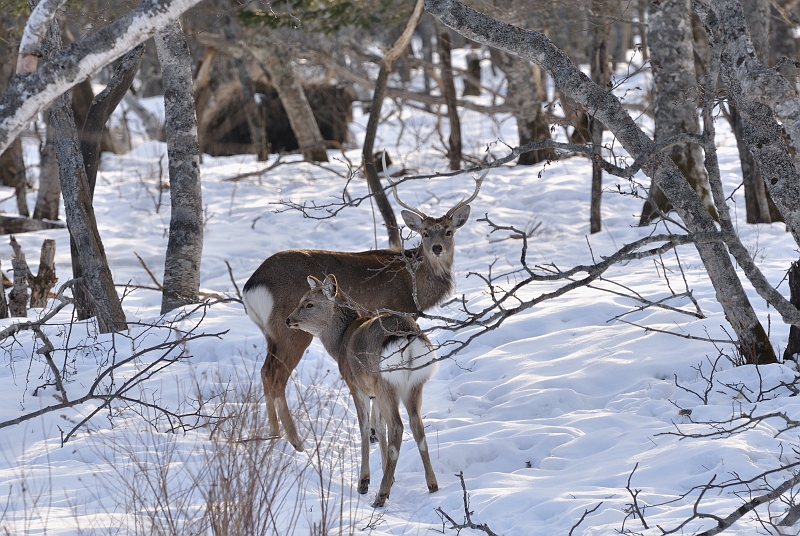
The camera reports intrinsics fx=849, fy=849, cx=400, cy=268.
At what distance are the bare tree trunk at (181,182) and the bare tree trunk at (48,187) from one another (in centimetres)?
567

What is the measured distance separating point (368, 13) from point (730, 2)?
10.9 meters

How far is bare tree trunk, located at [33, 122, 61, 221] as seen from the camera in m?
13.4

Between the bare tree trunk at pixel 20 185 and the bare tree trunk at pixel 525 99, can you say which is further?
the bare tree trunk at pixel 525 99

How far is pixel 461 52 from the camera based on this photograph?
4272 cm

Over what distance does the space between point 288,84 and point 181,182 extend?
30.8 feet

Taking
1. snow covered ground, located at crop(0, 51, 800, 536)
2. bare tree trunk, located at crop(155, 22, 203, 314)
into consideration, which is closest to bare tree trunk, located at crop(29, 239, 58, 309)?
snow covered ground, located at crop(0, 51, 800, 536)

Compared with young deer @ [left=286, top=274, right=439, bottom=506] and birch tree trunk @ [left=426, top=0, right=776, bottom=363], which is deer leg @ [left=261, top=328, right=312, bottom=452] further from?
birch tree trunk @ [left=426, top=0, right=776, bottom=363]

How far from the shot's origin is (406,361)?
5039 millimetres

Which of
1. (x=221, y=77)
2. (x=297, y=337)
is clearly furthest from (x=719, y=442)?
(x=221, y=77)

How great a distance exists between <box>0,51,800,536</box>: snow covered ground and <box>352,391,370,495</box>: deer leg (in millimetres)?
104

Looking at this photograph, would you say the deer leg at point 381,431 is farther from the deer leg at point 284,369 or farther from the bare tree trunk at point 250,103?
the bare tree trunk at point 250,103

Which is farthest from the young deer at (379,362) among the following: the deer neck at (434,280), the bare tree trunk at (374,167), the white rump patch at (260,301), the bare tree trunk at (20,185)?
the bare tree trunk at (20,185)

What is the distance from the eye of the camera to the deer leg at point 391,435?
5156mm

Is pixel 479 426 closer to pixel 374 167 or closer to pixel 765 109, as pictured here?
pixel 765 109
